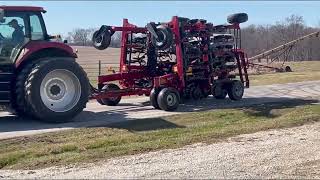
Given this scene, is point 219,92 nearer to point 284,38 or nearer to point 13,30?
point 13,30

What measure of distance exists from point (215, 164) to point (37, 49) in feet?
18.6

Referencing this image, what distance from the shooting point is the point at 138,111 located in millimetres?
13836

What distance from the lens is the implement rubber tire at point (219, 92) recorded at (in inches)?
637

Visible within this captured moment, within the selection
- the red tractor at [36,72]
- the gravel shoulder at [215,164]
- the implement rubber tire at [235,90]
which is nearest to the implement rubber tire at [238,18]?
the implement rubber tire at [235,90]

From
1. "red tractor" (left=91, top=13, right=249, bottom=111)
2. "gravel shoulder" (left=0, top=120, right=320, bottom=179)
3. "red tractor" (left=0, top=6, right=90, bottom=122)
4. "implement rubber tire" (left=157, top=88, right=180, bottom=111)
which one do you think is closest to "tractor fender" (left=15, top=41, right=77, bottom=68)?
"red tractor" (left=0, top=6, right=90, bottom=122)

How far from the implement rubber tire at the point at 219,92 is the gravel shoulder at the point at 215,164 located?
22.1 feet

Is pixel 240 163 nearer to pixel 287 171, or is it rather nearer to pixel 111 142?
pixel 287 171

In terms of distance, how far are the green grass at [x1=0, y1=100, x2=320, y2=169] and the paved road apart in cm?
67

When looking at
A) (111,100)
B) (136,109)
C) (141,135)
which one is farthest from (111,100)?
(141,135)

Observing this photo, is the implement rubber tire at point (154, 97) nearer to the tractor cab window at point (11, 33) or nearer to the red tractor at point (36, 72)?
the red tractor at point (36, 72)

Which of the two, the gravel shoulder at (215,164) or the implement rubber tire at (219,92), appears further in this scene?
the implement rubber tire at (219,92)

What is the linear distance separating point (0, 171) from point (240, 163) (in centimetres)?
339

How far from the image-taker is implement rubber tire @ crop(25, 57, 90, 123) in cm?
1120

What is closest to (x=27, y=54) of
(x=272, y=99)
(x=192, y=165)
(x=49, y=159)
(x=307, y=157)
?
(x=49, y=159)
